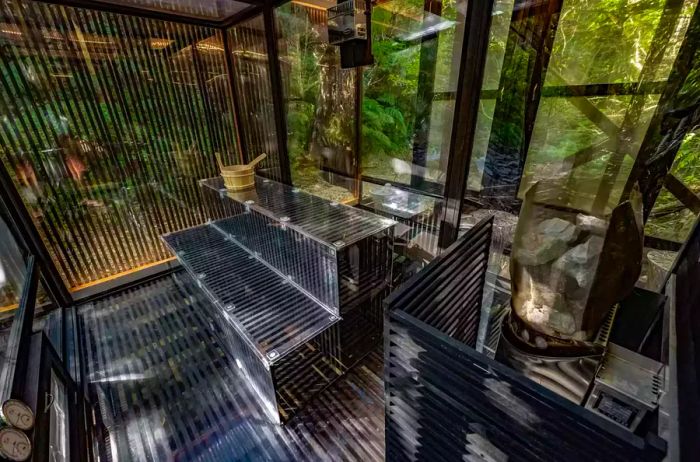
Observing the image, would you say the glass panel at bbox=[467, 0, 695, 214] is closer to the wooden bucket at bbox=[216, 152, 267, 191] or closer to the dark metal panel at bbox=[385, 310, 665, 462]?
the dark metal panel at bbox=[385, 310, 665, 462]

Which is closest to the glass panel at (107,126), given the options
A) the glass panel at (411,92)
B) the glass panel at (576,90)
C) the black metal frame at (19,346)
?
the black metal frame at (19,346)

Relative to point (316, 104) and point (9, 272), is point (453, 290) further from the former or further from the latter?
point (316, 104)

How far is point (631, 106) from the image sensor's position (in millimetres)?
1313

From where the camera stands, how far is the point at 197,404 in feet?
5.31

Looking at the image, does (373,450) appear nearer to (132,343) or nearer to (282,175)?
→ (132,343)

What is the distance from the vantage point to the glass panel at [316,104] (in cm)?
283

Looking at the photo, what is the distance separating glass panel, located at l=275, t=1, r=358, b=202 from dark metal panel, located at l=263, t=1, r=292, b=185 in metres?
0.09

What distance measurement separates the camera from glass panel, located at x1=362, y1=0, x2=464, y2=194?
194 centimetres

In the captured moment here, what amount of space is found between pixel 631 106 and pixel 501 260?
0.97 metres

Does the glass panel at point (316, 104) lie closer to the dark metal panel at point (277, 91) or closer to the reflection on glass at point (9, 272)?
the dark metal panel at point (277, 91)

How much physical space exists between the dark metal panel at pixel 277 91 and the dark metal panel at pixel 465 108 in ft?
5.75

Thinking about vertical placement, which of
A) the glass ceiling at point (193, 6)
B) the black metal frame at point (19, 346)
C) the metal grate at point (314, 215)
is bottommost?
the black metal frame at point (19, 346)

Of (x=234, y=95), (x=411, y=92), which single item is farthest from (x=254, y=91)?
(x=411, y=92)

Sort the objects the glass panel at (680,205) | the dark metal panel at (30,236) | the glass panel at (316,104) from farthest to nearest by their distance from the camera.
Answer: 1. the glass panel at (316,104)
2. the dark metal panel at (30,236)
3. the glass panel at (680,205)
